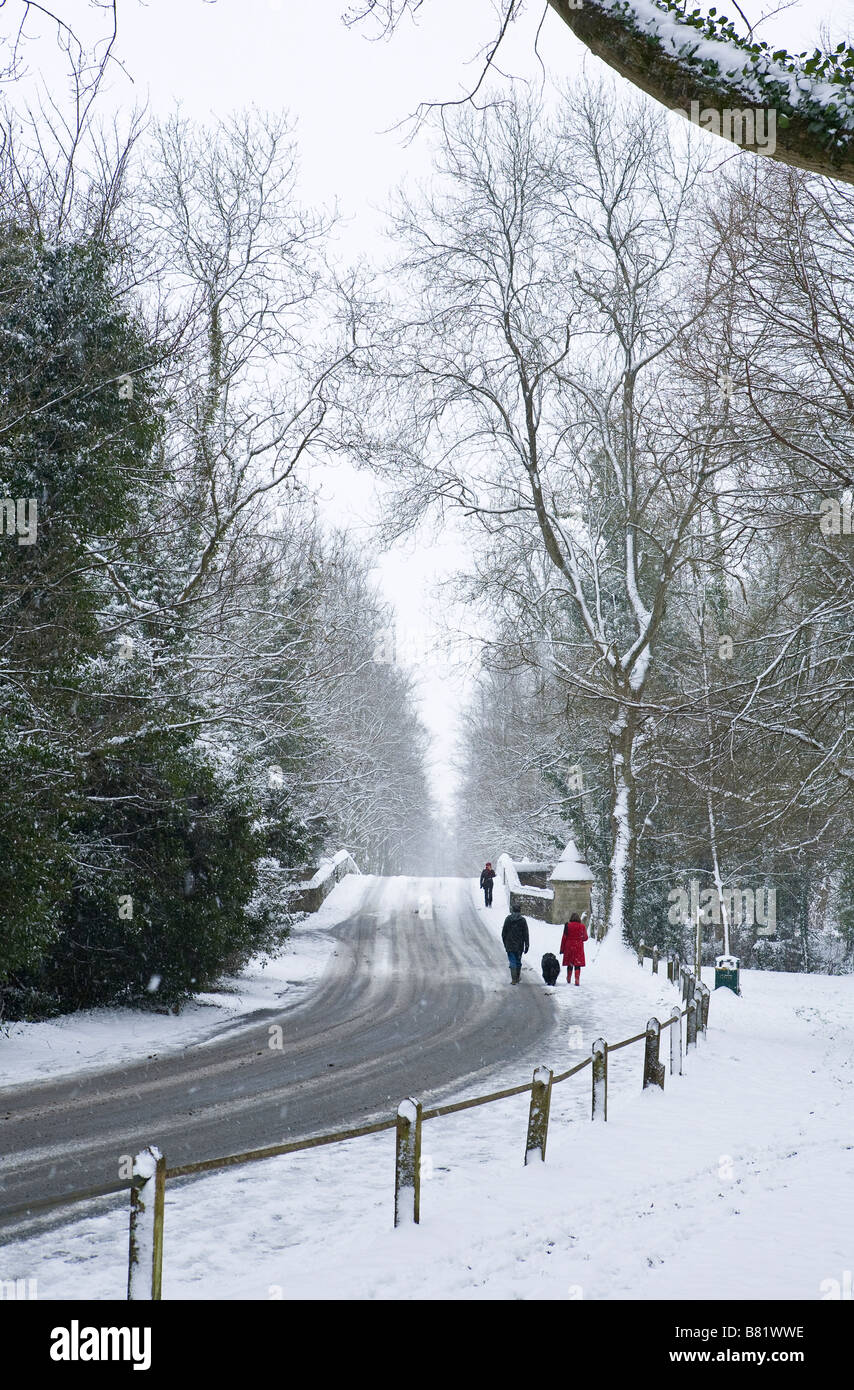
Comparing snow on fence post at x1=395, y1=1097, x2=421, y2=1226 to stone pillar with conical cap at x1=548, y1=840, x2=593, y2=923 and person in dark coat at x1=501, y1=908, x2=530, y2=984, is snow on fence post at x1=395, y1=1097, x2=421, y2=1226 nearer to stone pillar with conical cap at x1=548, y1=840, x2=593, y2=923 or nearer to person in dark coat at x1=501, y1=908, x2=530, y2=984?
person in dark coat at x1=501, y1=908, x2=530, y2=984

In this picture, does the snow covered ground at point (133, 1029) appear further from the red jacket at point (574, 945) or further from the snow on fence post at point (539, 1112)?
the snow on fence post at point (539, 1112)

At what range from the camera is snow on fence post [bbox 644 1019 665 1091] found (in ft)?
38.8

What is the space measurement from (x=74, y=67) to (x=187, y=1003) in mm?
13440

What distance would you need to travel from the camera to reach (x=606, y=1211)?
298 inches

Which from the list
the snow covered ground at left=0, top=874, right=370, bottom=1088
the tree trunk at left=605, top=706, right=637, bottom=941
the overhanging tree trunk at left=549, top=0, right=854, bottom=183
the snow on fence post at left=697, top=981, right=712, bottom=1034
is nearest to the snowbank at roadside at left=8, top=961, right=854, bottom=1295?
the snow on fence post at left=697, top=981, right=712, bottom=1034

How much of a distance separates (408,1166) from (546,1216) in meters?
1.07

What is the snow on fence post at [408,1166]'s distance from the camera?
23.5ft

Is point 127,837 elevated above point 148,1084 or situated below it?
above

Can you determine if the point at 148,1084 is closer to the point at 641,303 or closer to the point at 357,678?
the point at 641,303

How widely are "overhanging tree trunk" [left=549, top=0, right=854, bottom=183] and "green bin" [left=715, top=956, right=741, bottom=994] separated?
20427 mm

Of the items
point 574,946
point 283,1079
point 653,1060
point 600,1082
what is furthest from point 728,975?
point 283,1079

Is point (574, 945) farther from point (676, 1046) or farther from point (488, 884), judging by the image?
point (488, 884)

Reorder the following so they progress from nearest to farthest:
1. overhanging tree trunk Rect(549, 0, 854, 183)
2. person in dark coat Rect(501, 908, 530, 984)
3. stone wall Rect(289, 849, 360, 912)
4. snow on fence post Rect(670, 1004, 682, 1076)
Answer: overhanging tree trunk Rect(549, 0, 854, 183), snow on fence post Rect(670, 1004, 682, 1076), person in dark coat Rect(501, 908, 530, 984), stone wall Rect(289, 849, 360, 912)
